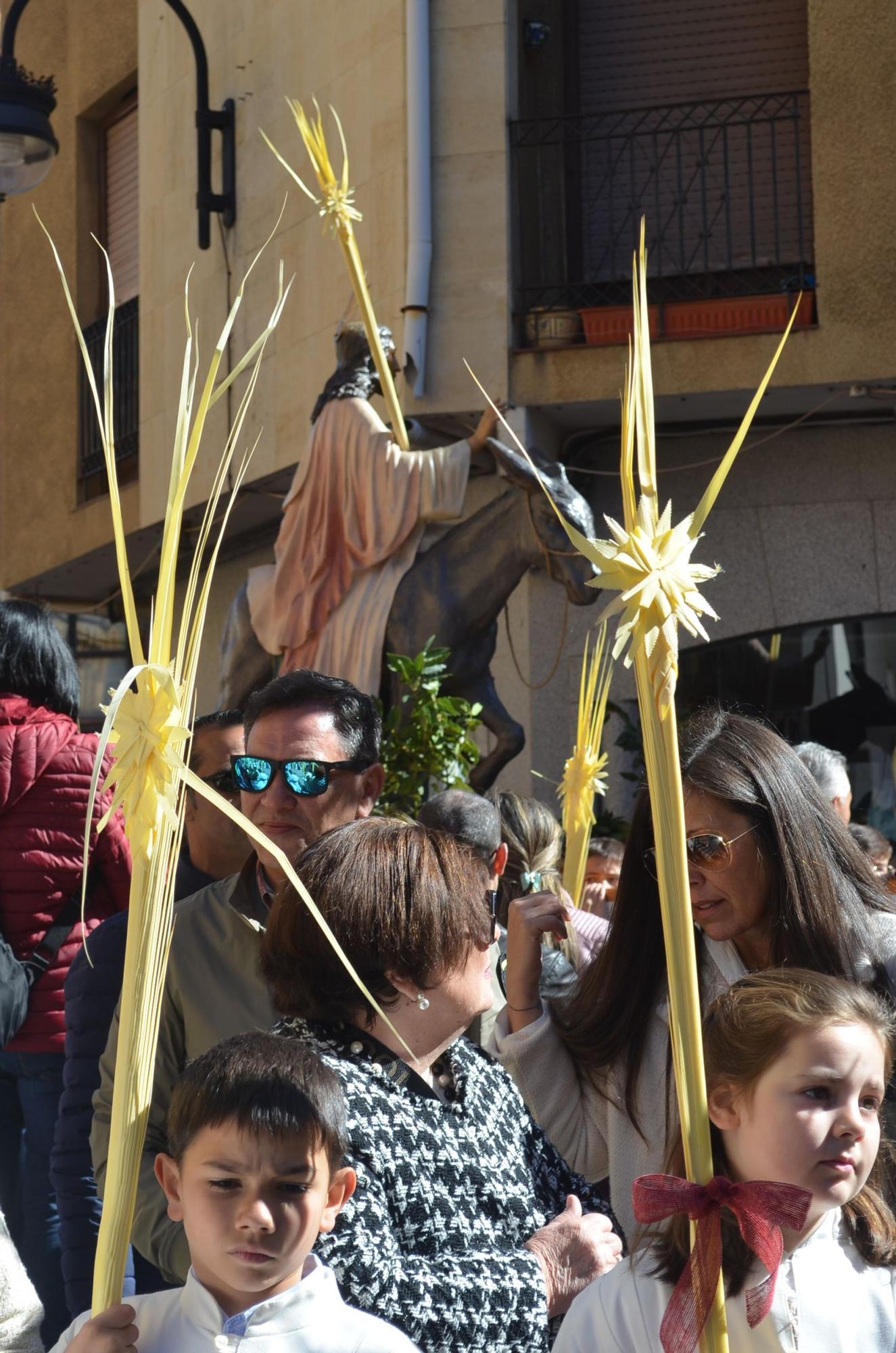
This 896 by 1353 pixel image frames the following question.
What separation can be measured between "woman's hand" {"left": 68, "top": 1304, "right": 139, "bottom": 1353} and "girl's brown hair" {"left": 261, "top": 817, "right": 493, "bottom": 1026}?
2.09 ft

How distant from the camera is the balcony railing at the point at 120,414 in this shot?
1541 centimetres

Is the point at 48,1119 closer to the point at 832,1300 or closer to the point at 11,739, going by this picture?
the point at 11,739

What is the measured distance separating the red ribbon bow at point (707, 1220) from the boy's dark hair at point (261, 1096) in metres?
0.45

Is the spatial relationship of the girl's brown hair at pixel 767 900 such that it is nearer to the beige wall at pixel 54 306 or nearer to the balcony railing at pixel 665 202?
the balcony railing at pixel 665 202

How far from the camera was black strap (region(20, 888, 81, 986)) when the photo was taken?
4223 mm

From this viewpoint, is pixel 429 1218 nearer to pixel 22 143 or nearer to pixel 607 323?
pixel 22 143

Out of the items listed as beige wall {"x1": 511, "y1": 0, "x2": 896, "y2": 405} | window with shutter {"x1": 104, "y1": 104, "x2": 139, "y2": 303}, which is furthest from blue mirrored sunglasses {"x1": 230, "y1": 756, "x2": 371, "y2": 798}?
window with shutter {"x1": 104, "y1": 104, "x2": 139, "y2": 303}

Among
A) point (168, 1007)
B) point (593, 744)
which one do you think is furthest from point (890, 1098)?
point (593, 744)

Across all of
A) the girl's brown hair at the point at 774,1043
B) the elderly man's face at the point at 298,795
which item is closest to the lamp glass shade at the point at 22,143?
the elderly man's face at the point at 298,795

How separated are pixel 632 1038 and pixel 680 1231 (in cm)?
76

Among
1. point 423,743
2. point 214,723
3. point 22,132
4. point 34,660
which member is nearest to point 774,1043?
point 214,723

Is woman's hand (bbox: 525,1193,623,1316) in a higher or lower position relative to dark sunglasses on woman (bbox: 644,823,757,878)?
lower

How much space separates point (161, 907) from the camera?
1.78 m

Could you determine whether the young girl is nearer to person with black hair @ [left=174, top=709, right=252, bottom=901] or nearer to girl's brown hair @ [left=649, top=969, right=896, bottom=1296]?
girl's brown hair @ [left=649, top=969, right=896, bottom=1296]
